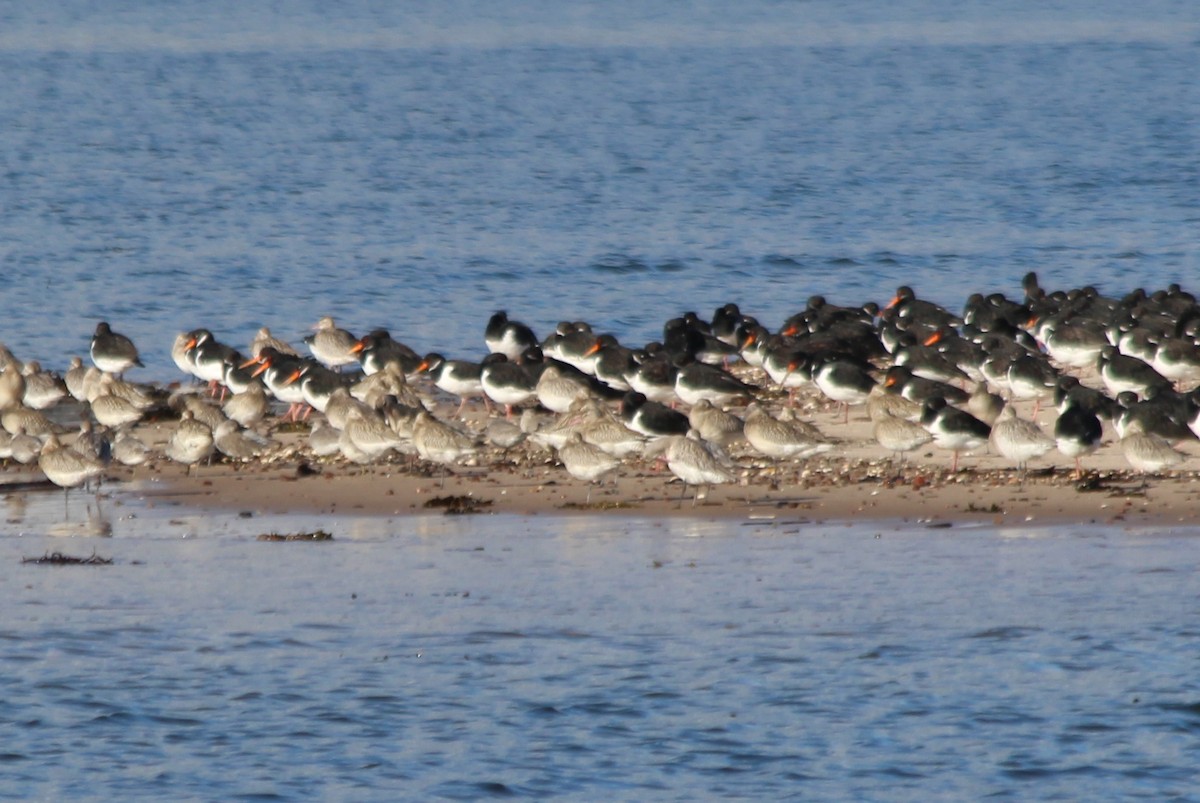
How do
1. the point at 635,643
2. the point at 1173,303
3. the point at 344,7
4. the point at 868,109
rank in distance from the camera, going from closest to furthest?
the point at 635,643 < the point at 1173,303 < the point at 868,109 < the point at 344,7

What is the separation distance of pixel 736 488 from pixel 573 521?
1.50 m

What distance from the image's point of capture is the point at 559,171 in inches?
1785

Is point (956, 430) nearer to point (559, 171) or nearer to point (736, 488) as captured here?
point (736, 488)

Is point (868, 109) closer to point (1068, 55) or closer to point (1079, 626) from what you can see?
point (1068, 55)

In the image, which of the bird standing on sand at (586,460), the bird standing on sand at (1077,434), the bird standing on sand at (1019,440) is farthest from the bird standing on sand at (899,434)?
the bird standing on sand at (586,460)

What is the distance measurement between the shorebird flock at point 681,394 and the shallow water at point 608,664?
5.24 feet

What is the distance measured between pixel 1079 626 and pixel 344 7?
93.6 metres

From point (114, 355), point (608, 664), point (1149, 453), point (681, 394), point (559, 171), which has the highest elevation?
point (559, 171)

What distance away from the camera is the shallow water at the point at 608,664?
9.61 meters

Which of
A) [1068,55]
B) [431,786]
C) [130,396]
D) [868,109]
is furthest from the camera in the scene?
[1068,55]

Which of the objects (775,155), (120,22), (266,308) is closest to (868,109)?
(775,155)

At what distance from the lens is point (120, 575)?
12.6m

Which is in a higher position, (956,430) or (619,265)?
(619,265)

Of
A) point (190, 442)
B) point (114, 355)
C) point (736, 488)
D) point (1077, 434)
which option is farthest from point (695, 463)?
Result: point (114, 355)
